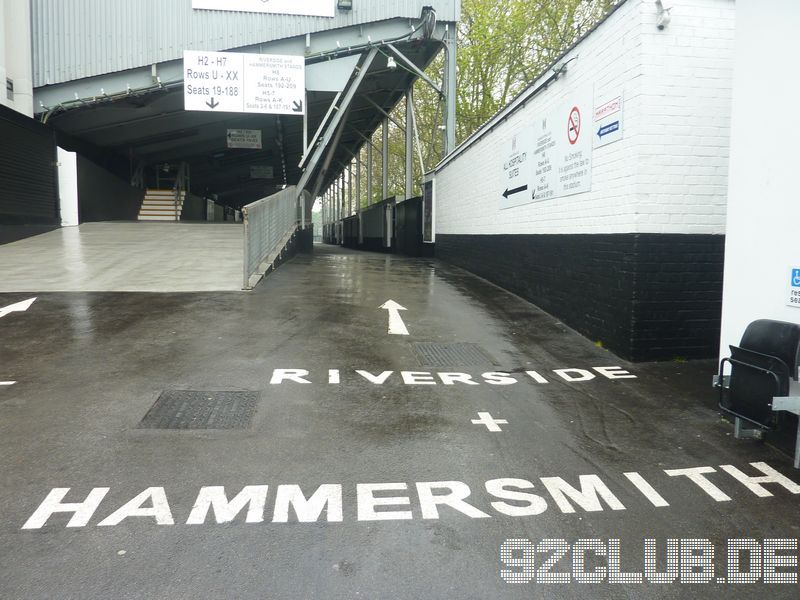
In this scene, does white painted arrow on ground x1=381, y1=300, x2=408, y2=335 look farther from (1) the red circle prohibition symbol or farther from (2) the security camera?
(2) the security camera

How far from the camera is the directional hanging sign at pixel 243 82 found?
17.2 meters

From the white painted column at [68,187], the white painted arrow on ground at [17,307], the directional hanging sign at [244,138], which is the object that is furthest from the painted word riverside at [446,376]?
the directional hanging sign at [244,138]

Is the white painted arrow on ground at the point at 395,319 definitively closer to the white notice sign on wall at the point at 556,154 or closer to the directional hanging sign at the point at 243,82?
the white notice sign on wall at the point at 556,154

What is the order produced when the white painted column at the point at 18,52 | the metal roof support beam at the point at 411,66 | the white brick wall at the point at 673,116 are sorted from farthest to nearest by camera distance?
1. the metal roof support beam at the point at 411,66
2. the white painted column at the point at 18,52
3. the white brick wall at the point at 673,116

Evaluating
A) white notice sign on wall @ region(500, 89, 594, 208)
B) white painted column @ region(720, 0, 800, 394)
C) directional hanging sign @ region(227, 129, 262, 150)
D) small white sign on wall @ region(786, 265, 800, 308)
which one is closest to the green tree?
directional hanging sign @ region(227, 129, 262, 150)

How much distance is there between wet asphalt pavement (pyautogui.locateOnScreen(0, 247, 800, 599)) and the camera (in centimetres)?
284

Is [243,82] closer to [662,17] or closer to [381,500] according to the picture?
[662,17]

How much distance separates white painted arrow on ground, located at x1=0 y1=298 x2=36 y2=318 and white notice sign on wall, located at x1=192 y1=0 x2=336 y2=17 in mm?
12151

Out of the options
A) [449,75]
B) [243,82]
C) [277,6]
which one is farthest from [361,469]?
[449,75]

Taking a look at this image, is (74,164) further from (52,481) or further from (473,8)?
(473,8)

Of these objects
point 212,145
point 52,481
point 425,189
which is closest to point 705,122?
point 52,481

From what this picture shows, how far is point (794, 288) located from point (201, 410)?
15.5 feet

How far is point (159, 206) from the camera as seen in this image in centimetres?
2878

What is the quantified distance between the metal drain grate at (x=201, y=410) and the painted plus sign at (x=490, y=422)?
6.17ft
